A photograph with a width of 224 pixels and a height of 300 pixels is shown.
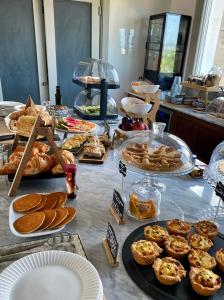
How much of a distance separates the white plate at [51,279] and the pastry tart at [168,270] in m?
0.19

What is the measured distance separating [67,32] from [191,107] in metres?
1.90

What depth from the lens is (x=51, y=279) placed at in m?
0.61

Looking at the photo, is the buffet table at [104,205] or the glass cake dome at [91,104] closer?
the buffet table at [104,205]

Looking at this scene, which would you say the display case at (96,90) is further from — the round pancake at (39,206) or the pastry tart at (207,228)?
the pastry tart at (207,228)

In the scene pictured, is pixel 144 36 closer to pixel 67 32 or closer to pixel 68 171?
pixel 67 32

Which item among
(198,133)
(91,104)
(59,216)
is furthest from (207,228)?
(198,133)

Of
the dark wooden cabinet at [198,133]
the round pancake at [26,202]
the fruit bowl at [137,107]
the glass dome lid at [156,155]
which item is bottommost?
the dark wooden cabinet at [198,133]

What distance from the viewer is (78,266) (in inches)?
25.0

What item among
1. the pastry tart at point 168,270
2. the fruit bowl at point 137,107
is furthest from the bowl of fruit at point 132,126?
the pastry tart at point 168,270

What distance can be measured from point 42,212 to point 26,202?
10 centimetres

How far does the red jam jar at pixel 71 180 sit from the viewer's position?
3.30 ft

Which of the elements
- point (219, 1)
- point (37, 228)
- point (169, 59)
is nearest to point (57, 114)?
→ point (37, 228)

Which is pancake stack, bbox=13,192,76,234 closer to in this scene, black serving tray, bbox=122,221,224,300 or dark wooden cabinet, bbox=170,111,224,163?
black serving tray, bbox=122,221,224,300

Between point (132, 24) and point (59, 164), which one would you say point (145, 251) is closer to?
point (59, 164)
